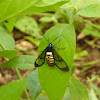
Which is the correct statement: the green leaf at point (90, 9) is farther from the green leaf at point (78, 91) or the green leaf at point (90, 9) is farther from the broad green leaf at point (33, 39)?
Answer: the broad green leaf at point (33, 39)

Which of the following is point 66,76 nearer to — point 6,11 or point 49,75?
point 49,75

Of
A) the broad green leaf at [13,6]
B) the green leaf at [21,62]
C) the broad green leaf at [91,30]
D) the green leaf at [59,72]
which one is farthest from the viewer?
the broad green leaf at [91,30]

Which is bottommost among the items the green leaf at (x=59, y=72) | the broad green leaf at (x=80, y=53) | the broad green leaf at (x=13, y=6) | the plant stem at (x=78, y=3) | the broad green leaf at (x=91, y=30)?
the broad green leaf at (x=80, y=53)

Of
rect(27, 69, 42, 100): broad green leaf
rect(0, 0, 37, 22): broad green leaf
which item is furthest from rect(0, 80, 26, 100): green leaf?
rect(27, 69, 42, 100): broad green leaf

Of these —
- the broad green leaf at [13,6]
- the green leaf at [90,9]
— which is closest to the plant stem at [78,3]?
the green leaf at [90,9]

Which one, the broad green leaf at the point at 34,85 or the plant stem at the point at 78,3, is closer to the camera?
the plant stem at the point at 78,3

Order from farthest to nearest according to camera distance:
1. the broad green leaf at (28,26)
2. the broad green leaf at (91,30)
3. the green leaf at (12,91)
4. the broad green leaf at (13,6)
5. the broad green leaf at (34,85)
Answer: the broad green leaf at (28,26)
the broad green leaf at (91,30)
the broad green leaf at (34,85)
the broad green leaf at (13,6)
the green leaf at (12,91)

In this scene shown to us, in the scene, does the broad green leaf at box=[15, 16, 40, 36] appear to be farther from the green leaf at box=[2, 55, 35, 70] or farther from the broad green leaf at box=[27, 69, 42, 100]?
the green leaf at box=[2, 55, 35, 70]

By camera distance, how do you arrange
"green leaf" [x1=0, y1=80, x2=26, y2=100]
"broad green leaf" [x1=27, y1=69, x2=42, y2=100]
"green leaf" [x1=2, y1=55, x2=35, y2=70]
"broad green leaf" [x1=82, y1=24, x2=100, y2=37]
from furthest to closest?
1. "broad green leaf" [x1=82, y1=24, x2=100, y2=37]
2. "broad green leaf" [x1=27, y1=69, x2=42, y2=100]
3. "green leaf" [x1=2, y1=55, x2=35, y2=70]
4. "green leaf" [x1=0, y1=80, x2=26, y2=100]
